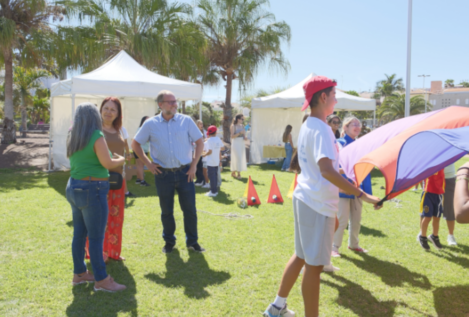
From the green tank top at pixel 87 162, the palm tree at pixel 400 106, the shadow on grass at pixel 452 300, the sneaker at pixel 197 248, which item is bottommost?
the shadow on grass at pixel 452 300

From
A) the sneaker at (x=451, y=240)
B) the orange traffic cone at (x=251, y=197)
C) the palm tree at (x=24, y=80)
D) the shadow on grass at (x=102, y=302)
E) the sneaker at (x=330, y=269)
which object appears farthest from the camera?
the palm tree at (x=24, y=80)

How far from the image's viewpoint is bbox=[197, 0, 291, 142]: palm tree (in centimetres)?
1784

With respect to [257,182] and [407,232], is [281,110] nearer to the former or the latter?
[257,182]

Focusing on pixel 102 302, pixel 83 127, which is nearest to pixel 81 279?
pixel 102 302

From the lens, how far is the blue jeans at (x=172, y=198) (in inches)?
161

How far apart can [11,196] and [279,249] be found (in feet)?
19.9

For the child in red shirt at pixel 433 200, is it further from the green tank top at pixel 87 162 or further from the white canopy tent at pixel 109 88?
the white canopy tent at pixel 109 88

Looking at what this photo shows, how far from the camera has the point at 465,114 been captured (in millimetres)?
3096

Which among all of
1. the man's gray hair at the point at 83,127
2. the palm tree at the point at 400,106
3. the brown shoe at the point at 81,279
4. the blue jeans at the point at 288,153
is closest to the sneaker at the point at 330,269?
the brown shoe at the point at 81,279

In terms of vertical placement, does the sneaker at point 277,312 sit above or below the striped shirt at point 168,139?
below

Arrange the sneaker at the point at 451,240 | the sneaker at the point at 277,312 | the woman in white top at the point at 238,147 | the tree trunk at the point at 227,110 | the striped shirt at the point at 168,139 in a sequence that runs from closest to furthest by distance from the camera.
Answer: the sneaker at the point at 277,312 → the striped shirt at the point at 168,139 → the sneaker at the point at 451,240 → the woman in white top at the point at 238,147 → the tree trunk at the point at 227,110

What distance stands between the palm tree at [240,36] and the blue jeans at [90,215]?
52.7ft

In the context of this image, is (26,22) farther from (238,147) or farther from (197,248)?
(197,248)

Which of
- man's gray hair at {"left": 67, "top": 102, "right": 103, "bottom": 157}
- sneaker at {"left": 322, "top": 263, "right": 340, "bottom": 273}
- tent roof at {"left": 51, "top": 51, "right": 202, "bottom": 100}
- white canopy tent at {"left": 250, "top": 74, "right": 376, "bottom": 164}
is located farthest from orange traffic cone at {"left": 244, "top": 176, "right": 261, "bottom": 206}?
white canopy tent at {"left": 250, "top": 74, "right": 376, "bottom": 164}
